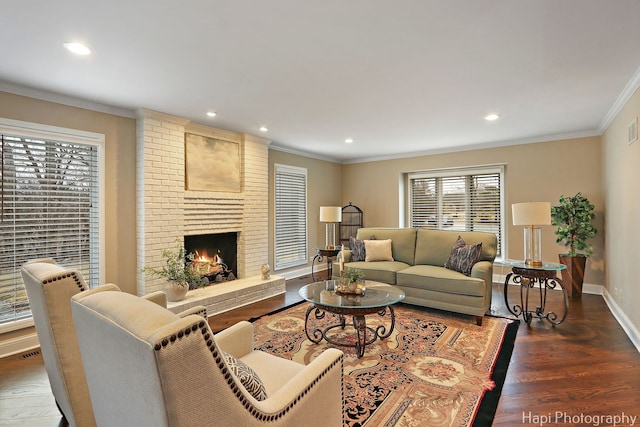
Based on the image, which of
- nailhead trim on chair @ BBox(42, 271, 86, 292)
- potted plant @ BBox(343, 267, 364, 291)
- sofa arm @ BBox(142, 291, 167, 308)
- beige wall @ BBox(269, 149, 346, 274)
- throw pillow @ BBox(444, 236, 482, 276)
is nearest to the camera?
nailhead trim on chair @ BBox(42, 271, 86, 292)

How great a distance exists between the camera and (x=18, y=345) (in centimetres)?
303

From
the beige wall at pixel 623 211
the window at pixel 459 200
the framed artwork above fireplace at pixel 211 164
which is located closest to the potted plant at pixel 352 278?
the framed artwork above fireplace at pixel 211 164

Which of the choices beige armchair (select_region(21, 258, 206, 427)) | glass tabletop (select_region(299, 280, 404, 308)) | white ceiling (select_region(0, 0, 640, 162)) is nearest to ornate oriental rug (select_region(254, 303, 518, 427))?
glass tabletop (select_region(299, 280, 404, 308))

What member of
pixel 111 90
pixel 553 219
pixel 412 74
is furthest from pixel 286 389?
pixel 553 219

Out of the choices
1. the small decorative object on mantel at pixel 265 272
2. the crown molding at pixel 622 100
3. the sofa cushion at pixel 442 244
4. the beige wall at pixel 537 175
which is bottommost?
the small decorative object on mantel at pixel 265 272

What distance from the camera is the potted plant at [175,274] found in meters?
3.79

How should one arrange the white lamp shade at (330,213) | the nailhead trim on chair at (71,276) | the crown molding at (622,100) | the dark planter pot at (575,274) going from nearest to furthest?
the nailhead trim on chair at (71,276) < the crown molding at (622,100) < the dark planter pot at (575,274) < the white lamp shade at (330,213)

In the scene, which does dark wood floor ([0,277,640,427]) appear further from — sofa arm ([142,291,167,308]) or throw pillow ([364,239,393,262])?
throw pillow ([364,239,393,262])

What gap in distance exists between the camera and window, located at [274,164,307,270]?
19.4 ft

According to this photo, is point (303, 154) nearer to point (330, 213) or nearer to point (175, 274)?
point (330, 213)

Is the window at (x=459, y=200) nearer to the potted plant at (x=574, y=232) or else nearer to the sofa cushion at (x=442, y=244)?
the potted plant at (x=574, y=232)

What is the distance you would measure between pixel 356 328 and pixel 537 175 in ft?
14.4

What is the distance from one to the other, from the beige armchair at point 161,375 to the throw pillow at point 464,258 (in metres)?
3.21

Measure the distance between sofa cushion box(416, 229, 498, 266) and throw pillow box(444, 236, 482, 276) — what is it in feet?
0.73
